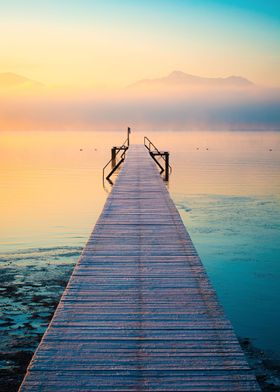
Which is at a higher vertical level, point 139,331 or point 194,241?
point 139,331

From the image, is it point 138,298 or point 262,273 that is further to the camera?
point 262,273

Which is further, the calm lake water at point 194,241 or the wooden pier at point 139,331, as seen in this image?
the calm lake water at point 194,241

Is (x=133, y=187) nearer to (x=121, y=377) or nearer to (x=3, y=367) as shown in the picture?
(x=3, y=367)

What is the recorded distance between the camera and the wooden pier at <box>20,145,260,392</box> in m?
3.97

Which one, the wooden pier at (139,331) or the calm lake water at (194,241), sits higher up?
the wooden pier at (139,331)

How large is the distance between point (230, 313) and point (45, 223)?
10.9 m

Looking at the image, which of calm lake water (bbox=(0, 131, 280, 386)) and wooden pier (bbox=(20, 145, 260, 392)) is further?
calm lake water (bbox=(0, 131, 280, 386))

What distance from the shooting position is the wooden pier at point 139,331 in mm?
3969

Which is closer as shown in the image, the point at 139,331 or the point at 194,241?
the point at 139,331

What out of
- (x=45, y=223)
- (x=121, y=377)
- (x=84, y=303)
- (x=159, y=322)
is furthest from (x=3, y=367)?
(x=45, y=223)

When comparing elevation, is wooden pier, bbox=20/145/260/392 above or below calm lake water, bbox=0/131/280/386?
above

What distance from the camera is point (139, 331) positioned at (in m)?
4.83

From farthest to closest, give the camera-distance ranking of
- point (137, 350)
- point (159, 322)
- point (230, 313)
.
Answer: point (230, 313), point (159, 322), point (137, 350)

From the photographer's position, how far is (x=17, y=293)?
9648 mm
